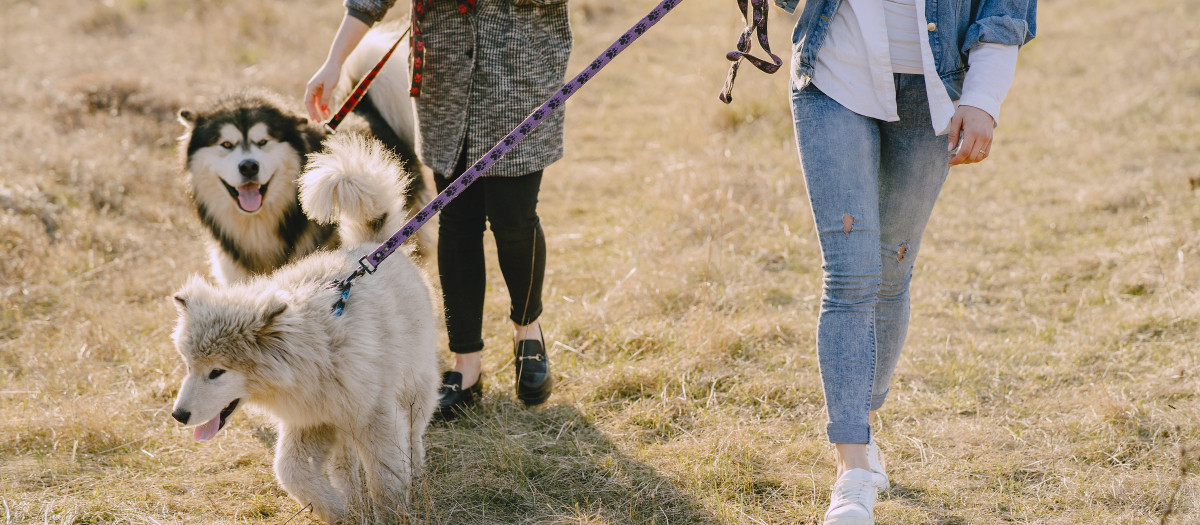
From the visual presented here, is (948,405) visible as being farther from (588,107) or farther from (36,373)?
(588,107)

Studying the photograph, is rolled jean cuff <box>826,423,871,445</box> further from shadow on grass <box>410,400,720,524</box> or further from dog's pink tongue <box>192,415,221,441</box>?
dog's pink tongue <box>192,415,221,441</box>

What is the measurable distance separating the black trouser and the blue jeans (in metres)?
1.11

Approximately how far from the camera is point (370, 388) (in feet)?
8.29

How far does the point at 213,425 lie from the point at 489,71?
1.41 metres

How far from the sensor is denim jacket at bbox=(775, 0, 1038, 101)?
2197 millimetres

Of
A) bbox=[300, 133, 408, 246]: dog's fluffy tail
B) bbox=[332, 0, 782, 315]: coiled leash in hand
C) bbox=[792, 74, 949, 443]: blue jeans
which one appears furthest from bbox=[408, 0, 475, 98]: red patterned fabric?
bbox=[792, 74, 949, 443]: blue jeans

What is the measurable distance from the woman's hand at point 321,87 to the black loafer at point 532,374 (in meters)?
1.14

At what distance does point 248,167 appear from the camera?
3.53 meters

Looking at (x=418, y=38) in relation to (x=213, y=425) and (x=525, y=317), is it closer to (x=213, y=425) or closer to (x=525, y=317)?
(x=525, y=317)

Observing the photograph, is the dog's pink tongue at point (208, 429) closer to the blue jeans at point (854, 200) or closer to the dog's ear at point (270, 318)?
the dog's ear at point (270, 318)

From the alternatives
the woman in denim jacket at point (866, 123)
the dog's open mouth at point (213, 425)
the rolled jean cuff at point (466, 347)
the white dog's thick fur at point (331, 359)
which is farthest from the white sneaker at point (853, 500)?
the dog's open mouth at point (213, 425)

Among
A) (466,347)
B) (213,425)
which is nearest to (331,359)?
(213,425)

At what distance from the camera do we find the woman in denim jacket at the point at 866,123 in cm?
221

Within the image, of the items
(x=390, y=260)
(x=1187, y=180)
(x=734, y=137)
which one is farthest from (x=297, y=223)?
(x=1187, y=180)
